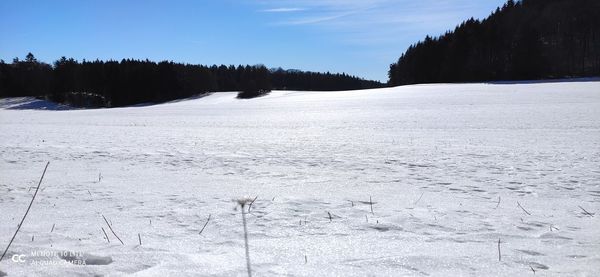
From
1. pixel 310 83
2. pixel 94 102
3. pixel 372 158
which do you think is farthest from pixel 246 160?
pixel 310 83

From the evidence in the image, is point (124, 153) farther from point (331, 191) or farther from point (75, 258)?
point (75, 258)

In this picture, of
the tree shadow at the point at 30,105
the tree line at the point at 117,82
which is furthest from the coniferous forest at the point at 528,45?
the tree shadow at the point at 30,105

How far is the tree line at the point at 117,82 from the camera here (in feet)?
217

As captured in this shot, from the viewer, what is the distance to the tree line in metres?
66.0

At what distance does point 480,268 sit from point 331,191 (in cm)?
253

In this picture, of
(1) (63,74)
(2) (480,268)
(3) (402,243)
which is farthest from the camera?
(1) (63,74)

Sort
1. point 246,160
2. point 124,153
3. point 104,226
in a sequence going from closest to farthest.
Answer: point 104,226 < point 246,160 < point 124,153

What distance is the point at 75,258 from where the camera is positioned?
2814 millimetres

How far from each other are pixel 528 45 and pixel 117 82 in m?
66.8

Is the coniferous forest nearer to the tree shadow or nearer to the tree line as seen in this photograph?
the tree line

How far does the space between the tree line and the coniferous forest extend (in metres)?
31.9

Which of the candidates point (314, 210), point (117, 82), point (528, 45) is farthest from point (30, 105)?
point (528, 45)

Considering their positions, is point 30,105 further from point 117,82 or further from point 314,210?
point 314,210

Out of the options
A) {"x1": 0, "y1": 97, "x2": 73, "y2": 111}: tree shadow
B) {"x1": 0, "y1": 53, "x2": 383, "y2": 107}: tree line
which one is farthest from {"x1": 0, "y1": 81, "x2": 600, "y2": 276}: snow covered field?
{"x1": 0, "y1": 97, "x2": 73, "y2": 111}: tree shadow
